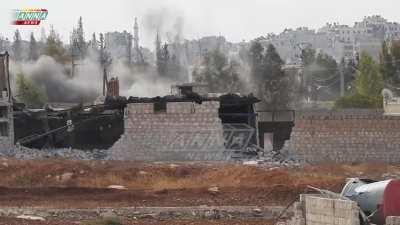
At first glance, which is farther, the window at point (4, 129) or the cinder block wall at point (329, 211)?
the window at point (4, 129)

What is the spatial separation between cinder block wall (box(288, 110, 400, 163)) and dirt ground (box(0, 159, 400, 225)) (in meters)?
1.02

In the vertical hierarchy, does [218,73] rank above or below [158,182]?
above

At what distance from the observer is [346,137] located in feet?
98.4

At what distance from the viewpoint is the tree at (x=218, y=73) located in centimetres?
7425

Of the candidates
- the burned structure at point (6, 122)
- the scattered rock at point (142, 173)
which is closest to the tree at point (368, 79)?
the burned structure at point (6, 122)

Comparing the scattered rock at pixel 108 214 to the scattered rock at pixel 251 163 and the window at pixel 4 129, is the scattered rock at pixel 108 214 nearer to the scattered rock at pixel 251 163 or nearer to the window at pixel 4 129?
the scattered rock at pixel 251 163

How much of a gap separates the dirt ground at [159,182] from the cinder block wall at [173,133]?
4.75 ft

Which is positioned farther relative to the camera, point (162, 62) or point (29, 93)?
point (162, 62)

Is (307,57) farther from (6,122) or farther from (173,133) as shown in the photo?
(173,133)

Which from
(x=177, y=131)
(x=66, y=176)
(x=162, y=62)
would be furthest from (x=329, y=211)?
(x=162, y=62)

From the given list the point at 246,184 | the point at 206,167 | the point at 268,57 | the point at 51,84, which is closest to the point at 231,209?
the point at 246,184

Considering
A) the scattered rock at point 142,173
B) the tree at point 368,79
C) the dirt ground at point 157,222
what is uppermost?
the tree at point 368,79

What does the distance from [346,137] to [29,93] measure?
1549 inches

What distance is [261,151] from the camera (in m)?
31.8
